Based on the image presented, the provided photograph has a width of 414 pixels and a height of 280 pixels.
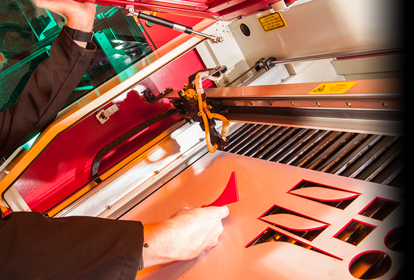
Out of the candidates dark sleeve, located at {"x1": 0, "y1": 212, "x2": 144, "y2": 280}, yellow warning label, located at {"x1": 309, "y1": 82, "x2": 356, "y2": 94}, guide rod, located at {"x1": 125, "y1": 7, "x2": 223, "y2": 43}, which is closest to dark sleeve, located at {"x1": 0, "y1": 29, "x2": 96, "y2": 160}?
guide rod, located at {"x1": 125, "y1": 7, "x2": 223, "y2": 43}

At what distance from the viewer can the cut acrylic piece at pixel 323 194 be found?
91 cm

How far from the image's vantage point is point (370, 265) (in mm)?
712

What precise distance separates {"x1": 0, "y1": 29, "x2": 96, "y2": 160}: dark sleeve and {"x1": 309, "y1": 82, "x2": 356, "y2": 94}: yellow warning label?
0.92 metres

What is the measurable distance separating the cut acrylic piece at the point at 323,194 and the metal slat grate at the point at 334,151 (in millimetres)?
94

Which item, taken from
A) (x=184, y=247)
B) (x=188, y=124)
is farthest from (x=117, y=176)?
(x=184, y=247)

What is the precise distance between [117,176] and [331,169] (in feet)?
3.75

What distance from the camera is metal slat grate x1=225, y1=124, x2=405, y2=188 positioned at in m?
0.95

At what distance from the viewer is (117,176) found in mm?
1680

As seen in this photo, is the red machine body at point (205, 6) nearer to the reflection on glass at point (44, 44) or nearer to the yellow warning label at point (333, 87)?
the yellow warning label at point (333, 87)

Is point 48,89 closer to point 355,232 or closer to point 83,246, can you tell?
point 83,246

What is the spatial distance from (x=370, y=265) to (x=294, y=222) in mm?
247

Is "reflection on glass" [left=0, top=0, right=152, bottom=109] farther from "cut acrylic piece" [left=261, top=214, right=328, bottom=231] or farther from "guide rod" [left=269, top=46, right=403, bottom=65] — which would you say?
"cut acrylic piece" [left=261, top=214, right=328, bottom=231]

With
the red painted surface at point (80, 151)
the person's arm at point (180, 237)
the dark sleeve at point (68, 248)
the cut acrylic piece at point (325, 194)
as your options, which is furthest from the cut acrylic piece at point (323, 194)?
the red painted surface at point (80, 151)

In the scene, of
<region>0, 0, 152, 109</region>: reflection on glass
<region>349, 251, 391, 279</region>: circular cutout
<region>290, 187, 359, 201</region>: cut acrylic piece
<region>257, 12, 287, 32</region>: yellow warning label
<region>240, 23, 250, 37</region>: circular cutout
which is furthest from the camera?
<region>240, 23, 250, 37</region>: circular cutout
